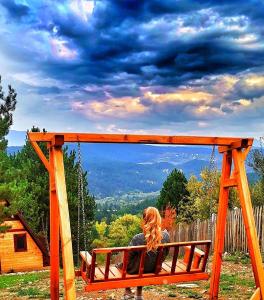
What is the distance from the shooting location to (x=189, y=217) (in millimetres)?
41062

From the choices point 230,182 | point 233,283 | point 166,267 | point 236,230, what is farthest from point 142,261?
point 236,230

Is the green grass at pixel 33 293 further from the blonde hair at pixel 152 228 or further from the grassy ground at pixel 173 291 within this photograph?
the blonde hair at pixel 152 228

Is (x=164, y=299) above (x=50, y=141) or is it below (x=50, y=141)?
below

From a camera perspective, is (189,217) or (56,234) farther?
(189,217)

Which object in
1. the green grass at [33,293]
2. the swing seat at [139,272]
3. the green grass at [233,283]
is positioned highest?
the swing seat at [139,272]

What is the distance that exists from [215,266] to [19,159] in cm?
2972

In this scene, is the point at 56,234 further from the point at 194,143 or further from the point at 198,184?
the point at 198,184

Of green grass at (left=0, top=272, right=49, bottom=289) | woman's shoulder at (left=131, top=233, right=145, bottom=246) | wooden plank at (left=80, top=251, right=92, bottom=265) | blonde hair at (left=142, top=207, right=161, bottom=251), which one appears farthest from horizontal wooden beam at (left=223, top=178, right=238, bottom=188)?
green grass at (left=0, top=272, right=49, bottom=289)

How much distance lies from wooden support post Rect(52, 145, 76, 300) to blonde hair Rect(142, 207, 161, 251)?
117 centimetres

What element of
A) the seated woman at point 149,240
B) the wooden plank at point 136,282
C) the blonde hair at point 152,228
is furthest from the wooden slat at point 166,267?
the blonde hair at point 152,228

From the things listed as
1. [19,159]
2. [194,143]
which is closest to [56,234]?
[194,143]

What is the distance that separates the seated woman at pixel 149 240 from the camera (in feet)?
25.3

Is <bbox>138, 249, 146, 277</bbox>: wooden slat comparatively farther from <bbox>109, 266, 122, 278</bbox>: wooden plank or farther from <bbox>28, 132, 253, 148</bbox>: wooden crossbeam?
<bbox>28, 132, 253, 148</bbox>: wooden crossbeam

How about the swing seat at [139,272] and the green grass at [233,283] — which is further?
the green grass at [233,283]
